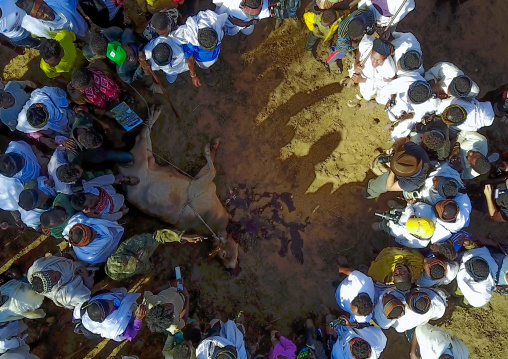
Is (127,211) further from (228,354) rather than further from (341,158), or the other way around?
(341,158)

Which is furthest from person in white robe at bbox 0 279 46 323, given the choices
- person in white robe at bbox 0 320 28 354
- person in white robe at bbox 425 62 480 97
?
person in white robe at bbox 425 62 480 97

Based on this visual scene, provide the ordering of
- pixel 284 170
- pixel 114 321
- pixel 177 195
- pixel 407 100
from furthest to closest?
pixel 284 170 < pixel 177 195 < pixel 407 100 < pixel 114 321

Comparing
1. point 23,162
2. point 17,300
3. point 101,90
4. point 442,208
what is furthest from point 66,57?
point 442,208

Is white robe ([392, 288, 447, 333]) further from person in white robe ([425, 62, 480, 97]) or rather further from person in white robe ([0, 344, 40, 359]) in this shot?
person in white robe ([0, 344, 40, 359])

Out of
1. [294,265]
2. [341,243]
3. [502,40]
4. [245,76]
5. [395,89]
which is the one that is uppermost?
[502,40]

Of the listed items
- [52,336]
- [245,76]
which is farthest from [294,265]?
[52,336]

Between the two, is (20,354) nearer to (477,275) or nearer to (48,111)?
(48,111)

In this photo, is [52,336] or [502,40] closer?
[52,336]
